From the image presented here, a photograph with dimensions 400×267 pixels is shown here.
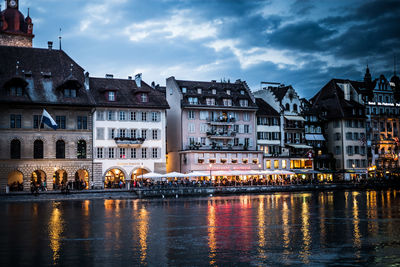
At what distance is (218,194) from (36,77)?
98.3 ft

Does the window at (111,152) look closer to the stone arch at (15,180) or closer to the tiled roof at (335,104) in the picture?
the stone arch at (15,180)

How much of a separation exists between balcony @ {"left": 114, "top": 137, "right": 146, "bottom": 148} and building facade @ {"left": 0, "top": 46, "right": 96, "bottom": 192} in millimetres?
4009

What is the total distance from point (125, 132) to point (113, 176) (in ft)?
21.6

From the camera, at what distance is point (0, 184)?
63.2 metres

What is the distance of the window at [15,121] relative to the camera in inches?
2566

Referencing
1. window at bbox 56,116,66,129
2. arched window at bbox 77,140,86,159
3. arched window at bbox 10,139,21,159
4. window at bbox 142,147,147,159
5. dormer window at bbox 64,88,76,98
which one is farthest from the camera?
window at bbox 142,147,147,159

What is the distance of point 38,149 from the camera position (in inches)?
2603

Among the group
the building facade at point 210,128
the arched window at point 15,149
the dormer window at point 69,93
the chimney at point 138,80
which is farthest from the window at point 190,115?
the arched window at point 15,149

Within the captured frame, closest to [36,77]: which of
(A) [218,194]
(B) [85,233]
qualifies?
(A) [218,194]

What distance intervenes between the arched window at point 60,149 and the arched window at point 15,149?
485 centimetres

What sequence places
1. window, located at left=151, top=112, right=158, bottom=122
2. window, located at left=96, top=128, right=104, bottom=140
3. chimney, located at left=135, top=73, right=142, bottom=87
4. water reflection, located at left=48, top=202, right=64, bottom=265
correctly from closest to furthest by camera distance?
water reflection, located at left=48, top=202, right=64, bottom=265 < window, located at left=96, top=128, right=104, bottom=140 < window, located at left=151, top=112, right=158, bottom=122 < chimney, located at left=135, top=73, right=142, bottom=87

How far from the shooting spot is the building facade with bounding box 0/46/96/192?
64.8 meters

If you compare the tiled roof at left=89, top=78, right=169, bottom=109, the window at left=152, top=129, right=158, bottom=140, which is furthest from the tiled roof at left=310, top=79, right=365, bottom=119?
the window at left=152, top=129, right=158, bottom=140

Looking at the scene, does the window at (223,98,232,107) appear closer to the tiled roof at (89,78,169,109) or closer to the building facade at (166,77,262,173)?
the building facade at (166,77,262,173)
